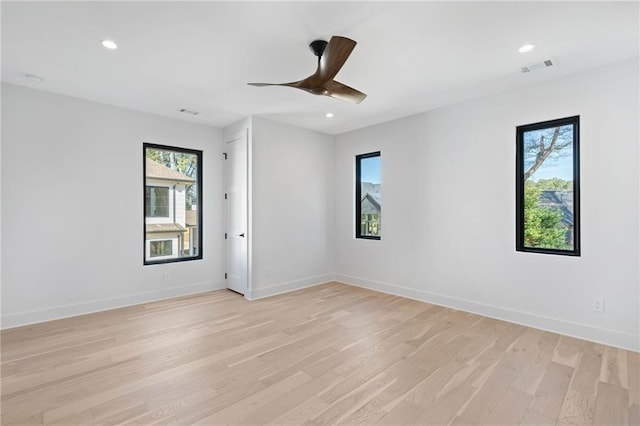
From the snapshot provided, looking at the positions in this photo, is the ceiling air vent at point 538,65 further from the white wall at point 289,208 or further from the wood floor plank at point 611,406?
the white wall at point 289,208

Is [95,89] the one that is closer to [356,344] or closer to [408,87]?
[408,87]

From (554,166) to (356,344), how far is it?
283 centimetres

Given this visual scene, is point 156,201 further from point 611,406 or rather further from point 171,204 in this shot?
point 611,406

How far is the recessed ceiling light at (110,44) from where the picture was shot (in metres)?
2.56

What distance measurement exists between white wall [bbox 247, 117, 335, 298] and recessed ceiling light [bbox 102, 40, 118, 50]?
211 centimetres

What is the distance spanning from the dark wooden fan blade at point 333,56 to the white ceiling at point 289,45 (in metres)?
0.16

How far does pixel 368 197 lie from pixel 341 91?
2.77 meters

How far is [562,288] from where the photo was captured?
3.25 metres

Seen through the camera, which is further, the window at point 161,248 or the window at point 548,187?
the window at point 161,248

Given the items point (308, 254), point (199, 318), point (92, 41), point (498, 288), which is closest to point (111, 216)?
point (199, 318)

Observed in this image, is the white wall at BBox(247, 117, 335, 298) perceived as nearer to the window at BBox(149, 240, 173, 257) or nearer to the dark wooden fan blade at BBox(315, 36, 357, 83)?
the window at BBox(149, 240, 173, 257)

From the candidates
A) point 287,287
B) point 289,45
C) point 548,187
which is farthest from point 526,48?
point 287,287

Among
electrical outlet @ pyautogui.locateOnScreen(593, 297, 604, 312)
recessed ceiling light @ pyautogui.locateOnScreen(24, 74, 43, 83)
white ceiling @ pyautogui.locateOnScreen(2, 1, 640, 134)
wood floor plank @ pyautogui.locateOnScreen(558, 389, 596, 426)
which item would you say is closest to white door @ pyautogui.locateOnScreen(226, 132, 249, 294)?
white ceiling @ pyautogui.locateOnScreen(2, 1, 640, 134)

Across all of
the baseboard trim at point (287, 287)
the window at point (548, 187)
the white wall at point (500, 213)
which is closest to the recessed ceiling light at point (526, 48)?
the white wall at point (500, 213)
